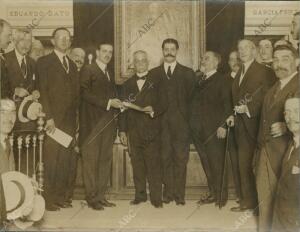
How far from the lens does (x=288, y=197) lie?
280cm

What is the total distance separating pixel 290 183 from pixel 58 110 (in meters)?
1.32

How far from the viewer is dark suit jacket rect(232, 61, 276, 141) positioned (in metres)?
2.84

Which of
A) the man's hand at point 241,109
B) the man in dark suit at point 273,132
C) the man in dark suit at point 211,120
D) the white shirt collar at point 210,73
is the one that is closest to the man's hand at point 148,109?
the man in dark suit at point 211,120

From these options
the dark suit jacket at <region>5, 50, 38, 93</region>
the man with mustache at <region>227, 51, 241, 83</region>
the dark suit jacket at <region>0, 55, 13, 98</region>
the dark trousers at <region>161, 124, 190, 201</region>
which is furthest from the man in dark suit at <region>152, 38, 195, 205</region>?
the dark suit jacket at <region>0, 55, 13, 98</region>

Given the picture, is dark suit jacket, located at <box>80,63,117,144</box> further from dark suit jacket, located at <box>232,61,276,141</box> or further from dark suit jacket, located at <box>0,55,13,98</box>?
dark suit jacket, located at <box>232,61,276,141</box>

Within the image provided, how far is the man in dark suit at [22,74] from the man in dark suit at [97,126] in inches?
11.1

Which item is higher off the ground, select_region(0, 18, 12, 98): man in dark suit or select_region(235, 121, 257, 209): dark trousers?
select_region(0, 18, 12, 98): man in dark suit

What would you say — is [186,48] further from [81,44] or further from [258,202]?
[258,202]

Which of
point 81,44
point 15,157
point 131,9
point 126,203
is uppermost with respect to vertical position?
point 131,9

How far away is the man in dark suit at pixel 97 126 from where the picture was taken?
2887mm

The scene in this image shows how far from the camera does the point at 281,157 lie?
2809mm

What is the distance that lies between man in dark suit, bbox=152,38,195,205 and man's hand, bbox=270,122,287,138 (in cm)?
46

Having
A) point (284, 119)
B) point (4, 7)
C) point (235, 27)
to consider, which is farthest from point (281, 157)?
point (4, 7)

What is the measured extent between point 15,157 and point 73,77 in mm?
549
